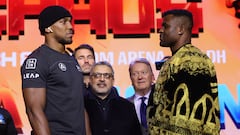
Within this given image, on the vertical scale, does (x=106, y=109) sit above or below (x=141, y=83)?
below

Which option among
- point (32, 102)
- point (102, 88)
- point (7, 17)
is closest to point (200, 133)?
point (32, 102)

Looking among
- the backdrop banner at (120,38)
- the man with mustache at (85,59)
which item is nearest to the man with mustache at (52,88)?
the man with mustache at (85,59)

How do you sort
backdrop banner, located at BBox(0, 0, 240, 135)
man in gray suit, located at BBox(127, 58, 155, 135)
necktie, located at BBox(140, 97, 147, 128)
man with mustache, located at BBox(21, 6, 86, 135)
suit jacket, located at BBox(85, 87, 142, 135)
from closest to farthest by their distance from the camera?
man with mustache, located at BBox(21, 6, 86, 135) < suit jacket, located at BBox(85, 87, 142, 135) < necktie, located at BBox(140, 97, 147, 128) < man in gray suit, located at BBox(127, 58, 155, 135) < backdrop banner, located at BBox(0, 0, 240, 135)

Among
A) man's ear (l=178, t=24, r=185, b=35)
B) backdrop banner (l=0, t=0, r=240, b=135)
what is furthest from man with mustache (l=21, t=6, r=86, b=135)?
backdrop banner (l=0, t=0, r=240, b=135)

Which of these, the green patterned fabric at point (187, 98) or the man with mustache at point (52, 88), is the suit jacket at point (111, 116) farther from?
the green patterned fabric at point (187, 98)

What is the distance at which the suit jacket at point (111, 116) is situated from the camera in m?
3.82

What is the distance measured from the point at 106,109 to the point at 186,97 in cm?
117

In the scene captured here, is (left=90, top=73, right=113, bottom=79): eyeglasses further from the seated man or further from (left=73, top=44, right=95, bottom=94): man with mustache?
(left=73, top=44, right=95, bottom=94): man with mustache

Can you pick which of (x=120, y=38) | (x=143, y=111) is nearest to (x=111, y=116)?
(x=143, y=111)

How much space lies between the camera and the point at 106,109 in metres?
3.88

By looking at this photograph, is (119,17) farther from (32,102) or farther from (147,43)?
(32,102)

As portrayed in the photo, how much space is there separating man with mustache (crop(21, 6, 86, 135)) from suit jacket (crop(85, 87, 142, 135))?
2.16 feet

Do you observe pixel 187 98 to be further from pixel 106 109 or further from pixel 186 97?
pixel 106 109

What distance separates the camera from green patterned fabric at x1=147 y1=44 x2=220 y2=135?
9.23ft
